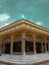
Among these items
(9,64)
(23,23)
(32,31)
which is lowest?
(9,64)

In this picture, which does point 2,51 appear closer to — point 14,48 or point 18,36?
point 14,48

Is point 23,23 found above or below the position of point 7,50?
above

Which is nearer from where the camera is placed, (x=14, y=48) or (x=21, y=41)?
(x=21, y=41)

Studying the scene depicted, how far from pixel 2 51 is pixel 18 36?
763cm

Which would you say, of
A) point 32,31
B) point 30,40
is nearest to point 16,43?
point 30,40

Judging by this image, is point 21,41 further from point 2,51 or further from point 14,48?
point 2,51

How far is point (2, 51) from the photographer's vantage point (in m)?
27.4

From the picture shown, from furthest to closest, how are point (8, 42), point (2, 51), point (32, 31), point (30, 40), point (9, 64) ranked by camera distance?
point (2, 51), point (8, 42), point (30, 40), point (32, 31), point (9, 64)

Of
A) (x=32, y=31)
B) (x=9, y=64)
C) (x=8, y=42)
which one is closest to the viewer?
(x=9, y=64)

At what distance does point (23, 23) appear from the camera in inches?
857

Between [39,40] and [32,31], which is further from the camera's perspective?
[39,40]

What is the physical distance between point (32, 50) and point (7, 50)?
5802 millimetres

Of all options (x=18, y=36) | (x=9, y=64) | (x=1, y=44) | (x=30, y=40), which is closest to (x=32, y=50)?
(x=30, y=40)

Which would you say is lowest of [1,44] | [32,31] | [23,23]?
[1,44]
